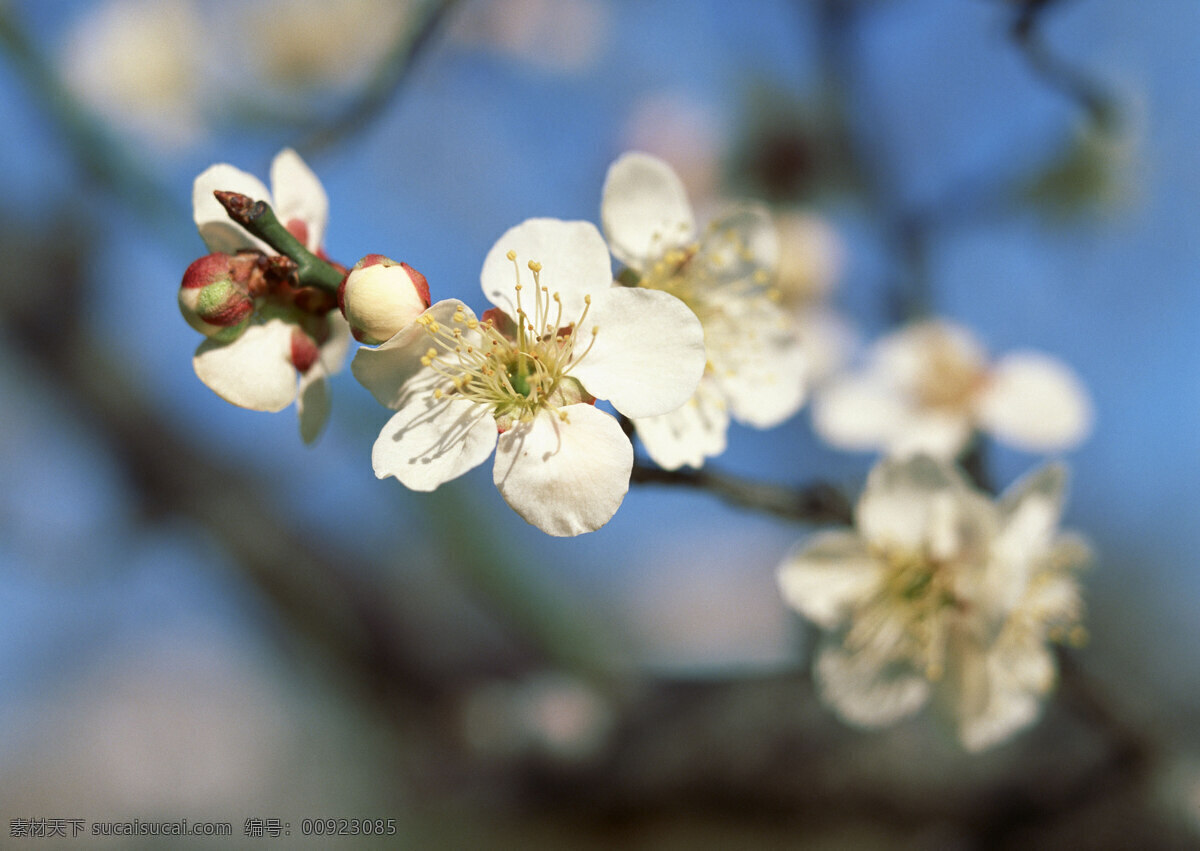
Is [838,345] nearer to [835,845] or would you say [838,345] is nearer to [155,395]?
[835,845]

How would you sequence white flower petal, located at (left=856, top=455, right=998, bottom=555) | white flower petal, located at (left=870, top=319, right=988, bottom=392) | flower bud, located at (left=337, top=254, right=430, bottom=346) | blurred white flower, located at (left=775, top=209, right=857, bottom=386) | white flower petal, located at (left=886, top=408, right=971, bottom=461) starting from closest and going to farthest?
flower bud, located at (left=337, top=254, right=430, bottom=346) → white flower petal, located at (left=856, top=455, right=998, bottom=555) → white flower petal, located at (left=886, top=408, right=971, bottom=461) → white flower petal, located at (left=870, top=319, right=988, bottom=392) → blurred white flower, located at (left=775, top=209, right=857, bottom=386)

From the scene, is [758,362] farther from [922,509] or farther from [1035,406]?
[1035,406]

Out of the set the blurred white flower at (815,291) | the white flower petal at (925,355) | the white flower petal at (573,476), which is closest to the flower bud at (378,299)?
the white flower petal at (573,476)

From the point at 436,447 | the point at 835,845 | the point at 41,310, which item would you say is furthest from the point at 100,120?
the point at 835,845

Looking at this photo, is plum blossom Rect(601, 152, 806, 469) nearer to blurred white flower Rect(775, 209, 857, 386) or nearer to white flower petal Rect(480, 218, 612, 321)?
white flower petal Rect(480, 218, 612, 321)

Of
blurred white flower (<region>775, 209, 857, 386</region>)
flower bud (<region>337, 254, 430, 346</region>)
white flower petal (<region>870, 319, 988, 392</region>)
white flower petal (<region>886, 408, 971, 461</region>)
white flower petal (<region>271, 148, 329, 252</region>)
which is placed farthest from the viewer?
blurred white flower (<region>775, 209, 857, 386</region>)

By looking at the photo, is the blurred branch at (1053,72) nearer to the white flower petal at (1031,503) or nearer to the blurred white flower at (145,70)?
the white flower petal at (1031,503)

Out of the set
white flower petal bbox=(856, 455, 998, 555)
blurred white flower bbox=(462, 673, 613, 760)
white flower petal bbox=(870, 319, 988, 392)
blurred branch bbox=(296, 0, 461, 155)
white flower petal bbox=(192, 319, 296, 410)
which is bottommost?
white flower petal bbox=(856, 455, 998, 555)

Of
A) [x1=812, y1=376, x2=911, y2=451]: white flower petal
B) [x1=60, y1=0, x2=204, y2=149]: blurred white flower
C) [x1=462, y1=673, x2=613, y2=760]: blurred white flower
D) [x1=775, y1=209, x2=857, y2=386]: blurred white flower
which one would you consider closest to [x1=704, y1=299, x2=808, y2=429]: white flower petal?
[x1=812, y1=376, x2=911, y2=451]: white flower petal
